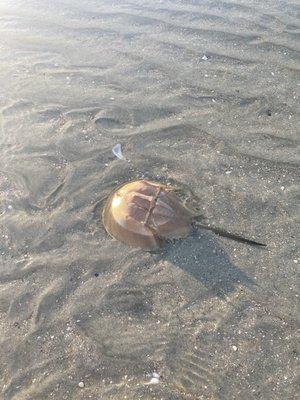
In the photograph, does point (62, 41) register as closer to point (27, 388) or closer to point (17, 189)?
point (17, 189)

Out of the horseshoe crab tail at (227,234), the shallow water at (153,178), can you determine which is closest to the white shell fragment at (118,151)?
the shallow water at (153,178)

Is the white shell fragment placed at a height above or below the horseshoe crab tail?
above

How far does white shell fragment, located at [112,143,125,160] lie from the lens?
368 cm

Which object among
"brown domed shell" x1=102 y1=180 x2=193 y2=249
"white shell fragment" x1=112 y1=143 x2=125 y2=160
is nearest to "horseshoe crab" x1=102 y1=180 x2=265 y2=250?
"brown domed shell" x1=102 y1=180 x2=193 y2=249

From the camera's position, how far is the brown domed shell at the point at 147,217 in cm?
301

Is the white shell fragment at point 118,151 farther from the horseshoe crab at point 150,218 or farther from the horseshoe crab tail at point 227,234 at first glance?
the horseshoe crab tail at point 227,234

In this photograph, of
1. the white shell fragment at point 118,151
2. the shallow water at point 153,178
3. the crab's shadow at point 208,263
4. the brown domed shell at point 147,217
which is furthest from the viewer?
the white shell fragment at point 118,151

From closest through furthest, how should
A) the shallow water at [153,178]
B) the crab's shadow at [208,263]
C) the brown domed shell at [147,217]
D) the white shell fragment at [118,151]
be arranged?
the shallow water at [153,178]
the crab's shadow at [208,263]
the brown domed shell at [147,217]
the white shell fragment at [118,151]

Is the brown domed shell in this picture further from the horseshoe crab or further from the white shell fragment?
the white shell fragment

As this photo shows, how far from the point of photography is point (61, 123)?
408 cm

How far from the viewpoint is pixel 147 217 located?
2.99 m

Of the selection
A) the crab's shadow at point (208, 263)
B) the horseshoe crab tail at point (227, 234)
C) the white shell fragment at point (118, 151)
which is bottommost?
the crab's shadow at point (208, 263)

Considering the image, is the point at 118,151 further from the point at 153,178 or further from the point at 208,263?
the point at 208,263

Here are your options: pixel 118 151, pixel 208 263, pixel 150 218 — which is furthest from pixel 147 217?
pixel 118 151
